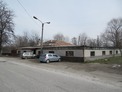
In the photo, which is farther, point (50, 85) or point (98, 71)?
point (98, 71)

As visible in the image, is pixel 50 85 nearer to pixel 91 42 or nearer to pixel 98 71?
pixel 98 71

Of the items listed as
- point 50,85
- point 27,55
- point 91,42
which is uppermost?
point 91,42

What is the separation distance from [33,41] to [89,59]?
57925 mm

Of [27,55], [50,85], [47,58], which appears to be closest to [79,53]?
[47,58]

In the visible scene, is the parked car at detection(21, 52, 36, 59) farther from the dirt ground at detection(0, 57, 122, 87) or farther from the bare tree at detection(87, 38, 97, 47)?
the bare tree at detection(87, 38, 97, 47)

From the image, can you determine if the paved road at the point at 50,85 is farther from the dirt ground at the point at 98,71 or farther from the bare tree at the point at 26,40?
the bare tree at the point at 26,40

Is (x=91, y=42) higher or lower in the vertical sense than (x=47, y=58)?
higher

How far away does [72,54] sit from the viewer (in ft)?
98.8

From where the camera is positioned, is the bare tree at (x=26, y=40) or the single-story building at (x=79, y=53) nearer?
the single-story building at (x=79, y=53)

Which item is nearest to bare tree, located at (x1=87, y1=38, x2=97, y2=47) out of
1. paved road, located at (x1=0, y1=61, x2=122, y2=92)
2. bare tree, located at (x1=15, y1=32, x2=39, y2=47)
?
bare tree, located at (x1=15, y1=32, x2=39, y2=47)

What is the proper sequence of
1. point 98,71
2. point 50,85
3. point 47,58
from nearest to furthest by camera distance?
point 50,85 < point 98,71 < point 47,58

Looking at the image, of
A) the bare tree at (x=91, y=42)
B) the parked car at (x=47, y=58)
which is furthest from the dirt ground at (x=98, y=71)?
the bare tree at (x=91, y=42)

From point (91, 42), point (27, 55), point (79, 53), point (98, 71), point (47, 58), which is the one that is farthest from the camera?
point (91, 42)

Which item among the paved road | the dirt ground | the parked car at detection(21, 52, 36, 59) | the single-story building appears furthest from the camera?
the parked car at detection(21, 52, 36, 59)
